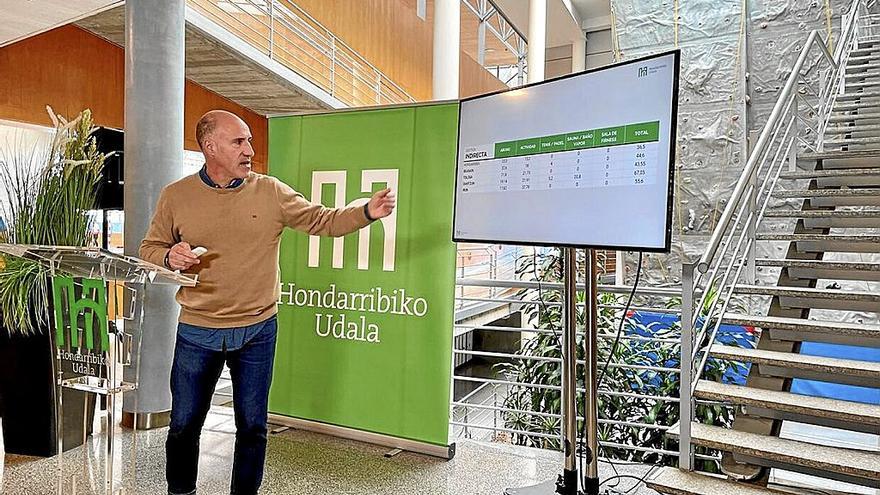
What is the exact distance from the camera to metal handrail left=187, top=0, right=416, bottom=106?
27.8 ft

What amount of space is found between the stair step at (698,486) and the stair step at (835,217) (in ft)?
6.94

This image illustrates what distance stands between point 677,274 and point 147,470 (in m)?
6.83

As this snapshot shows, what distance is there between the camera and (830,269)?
3848 millimetres

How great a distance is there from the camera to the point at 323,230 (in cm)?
299

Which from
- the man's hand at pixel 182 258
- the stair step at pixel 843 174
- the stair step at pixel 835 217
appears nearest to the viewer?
the man's hand at pixel 182 258

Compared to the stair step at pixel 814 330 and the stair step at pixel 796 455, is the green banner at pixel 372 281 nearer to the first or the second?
the stair step at pixel 796 455

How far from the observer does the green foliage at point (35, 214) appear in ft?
11.2

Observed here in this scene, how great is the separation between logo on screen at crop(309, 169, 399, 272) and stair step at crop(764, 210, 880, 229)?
2.51m

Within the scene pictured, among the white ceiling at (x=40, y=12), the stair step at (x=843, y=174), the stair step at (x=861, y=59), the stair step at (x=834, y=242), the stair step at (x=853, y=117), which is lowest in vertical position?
the stair step at (x=834, y=242)

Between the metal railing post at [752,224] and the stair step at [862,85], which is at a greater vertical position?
the stair step at [862,85]

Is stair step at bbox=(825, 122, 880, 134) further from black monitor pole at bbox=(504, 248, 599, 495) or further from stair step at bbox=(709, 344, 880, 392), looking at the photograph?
black monitor pole at bbox=(504, 248, 599, 495)

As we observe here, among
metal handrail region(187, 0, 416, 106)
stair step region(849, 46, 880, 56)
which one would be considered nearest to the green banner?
metal handrail region(187, 0, 416, 106)

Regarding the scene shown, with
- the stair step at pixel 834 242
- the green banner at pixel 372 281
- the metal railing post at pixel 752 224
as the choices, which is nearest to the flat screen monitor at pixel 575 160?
the green banner at pixel 372 281

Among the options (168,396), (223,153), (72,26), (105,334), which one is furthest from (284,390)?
(72,26)
